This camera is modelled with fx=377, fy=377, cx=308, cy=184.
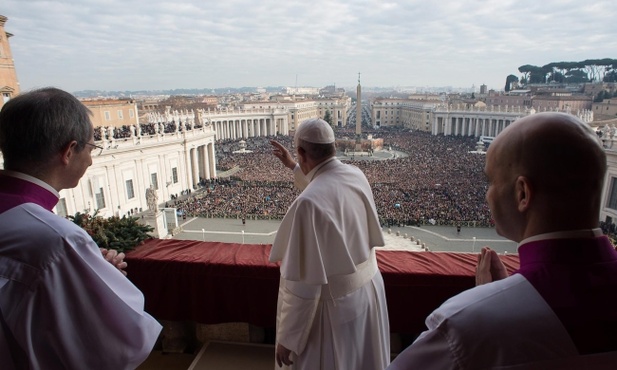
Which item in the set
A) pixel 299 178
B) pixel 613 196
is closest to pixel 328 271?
pixel 299 178

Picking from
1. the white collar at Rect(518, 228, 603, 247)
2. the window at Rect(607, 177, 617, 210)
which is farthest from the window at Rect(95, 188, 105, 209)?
the window at Rect(607, 177, 617, 210)

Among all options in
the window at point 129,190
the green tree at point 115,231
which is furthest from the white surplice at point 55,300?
the window at point 129,190

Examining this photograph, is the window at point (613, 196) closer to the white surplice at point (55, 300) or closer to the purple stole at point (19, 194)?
the white surplice at point (55, 300)

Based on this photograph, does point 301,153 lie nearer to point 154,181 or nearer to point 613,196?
point 613,196

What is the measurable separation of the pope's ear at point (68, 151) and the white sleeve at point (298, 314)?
126cm

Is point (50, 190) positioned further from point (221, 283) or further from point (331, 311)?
point (221, 283)

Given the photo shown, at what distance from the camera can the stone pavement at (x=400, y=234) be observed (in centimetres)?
1545

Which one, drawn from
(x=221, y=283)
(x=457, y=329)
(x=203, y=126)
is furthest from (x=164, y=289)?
(x=203, y=126)

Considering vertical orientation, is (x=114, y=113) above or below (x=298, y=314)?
above

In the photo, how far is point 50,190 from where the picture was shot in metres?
1.42

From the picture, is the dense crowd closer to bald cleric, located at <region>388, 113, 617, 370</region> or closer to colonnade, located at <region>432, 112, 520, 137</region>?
bald cleric, located at <region>388, 113, 617, 370</region>

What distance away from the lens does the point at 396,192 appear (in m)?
22.7

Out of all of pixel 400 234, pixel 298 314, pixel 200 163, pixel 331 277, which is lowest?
pixel 400 234

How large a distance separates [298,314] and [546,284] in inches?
55.3
